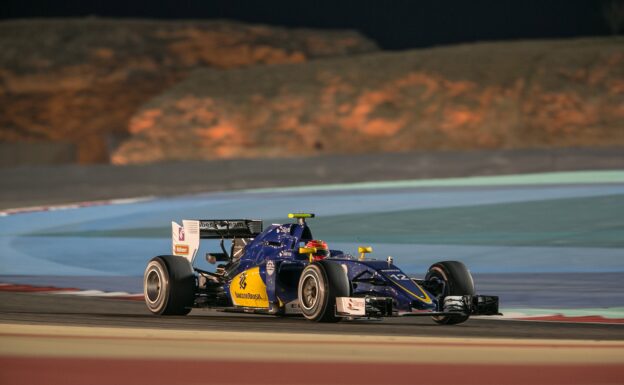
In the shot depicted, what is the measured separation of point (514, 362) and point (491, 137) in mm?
40581

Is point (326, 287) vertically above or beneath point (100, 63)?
beneath

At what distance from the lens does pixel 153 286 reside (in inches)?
609

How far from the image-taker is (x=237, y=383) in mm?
9336

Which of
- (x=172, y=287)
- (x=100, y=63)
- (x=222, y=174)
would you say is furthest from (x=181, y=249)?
(x=100, y=63)

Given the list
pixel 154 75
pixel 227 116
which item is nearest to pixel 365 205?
pixel 227 116

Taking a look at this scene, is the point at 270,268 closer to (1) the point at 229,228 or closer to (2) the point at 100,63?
(1) the point at 229,228

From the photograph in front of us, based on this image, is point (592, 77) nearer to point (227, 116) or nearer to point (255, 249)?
point (227, 116)

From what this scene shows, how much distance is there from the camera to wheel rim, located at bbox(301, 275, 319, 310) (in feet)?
45.5

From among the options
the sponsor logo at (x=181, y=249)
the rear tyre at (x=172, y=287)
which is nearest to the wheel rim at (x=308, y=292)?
the rear tyre at (x=172, y=287)

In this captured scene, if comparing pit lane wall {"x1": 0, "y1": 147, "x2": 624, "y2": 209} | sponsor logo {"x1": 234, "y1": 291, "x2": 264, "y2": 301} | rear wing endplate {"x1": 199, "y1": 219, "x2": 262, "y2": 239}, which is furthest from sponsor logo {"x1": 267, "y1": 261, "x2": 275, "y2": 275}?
pit lane wall {"x1": 0, "y1": 147, "x2": 624, "y2": 209}

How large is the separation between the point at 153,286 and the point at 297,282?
173cm

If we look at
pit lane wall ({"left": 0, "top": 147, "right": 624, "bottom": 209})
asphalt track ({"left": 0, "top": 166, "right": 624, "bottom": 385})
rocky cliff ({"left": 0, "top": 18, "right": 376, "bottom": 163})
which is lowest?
asphalt track ({"left": 0, "top": 166, "right": 624, "bottom": 385})

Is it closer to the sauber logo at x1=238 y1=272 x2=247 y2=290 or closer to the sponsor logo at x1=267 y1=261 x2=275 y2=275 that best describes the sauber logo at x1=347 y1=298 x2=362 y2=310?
the sponsor logo at x1=267 y1=261 x2=275 y2=275

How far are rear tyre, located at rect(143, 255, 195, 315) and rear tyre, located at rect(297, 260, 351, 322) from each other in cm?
181
